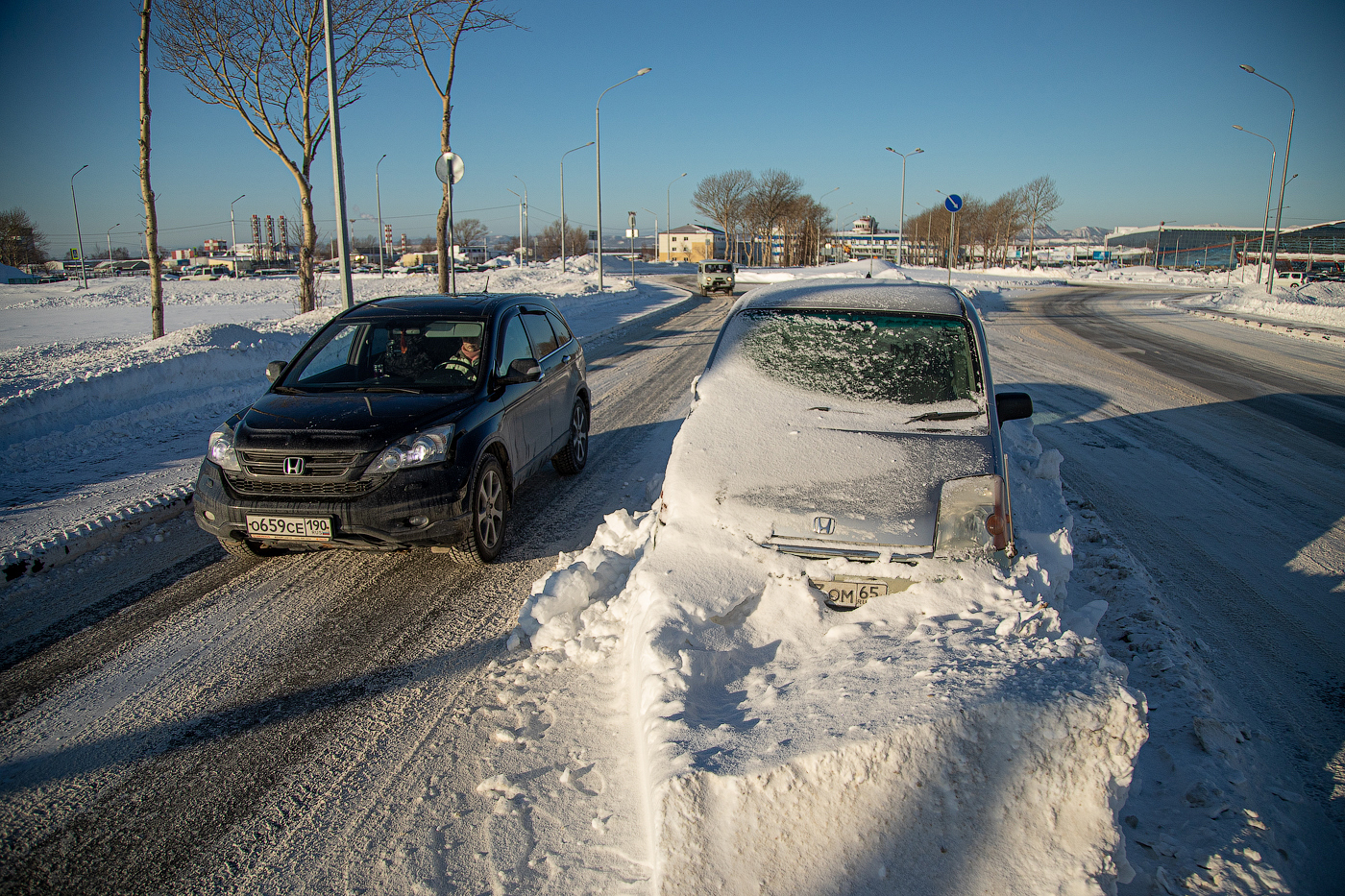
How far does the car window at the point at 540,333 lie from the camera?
634cm

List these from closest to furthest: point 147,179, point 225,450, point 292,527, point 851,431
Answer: point 851,431, point 292,527, point 225,450, point 147,179

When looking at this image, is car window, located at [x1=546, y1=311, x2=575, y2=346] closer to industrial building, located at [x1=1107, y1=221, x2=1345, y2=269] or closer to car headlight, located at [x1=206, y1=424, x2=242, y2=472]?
car headlight, located at [x1=206, y1=424, x2=242, y2=472]

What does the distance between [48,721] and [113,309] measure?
Answer: 123 feet

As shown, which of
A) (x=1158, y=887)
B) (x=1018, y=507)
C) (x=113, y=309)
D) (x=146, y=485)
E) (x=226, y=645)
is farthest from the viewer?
(x=113, y=309)

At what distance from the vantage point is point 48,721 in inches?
128

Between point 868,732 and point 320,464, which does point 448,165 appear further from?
point 868,732

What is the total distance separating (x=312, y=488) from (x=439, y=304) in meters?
2.11

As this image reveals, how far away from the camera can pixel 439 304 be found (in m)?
5.93

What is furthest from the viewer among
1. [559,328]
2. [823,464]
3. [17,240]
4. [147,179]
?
[17,240]

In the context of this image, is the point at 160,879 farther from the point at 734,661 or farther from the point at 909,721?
the point at 909,721

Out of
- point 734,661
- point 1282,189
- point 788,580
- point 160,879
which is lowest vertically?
point 160,879

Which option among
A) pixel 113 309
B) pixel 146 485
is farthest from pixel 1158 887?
pixel 113 309

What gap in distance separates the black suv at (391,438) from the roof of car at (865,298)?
1.85 m

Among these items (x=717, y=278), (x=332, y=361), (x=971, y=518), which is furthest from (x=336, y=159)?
(x=717, y=278)
